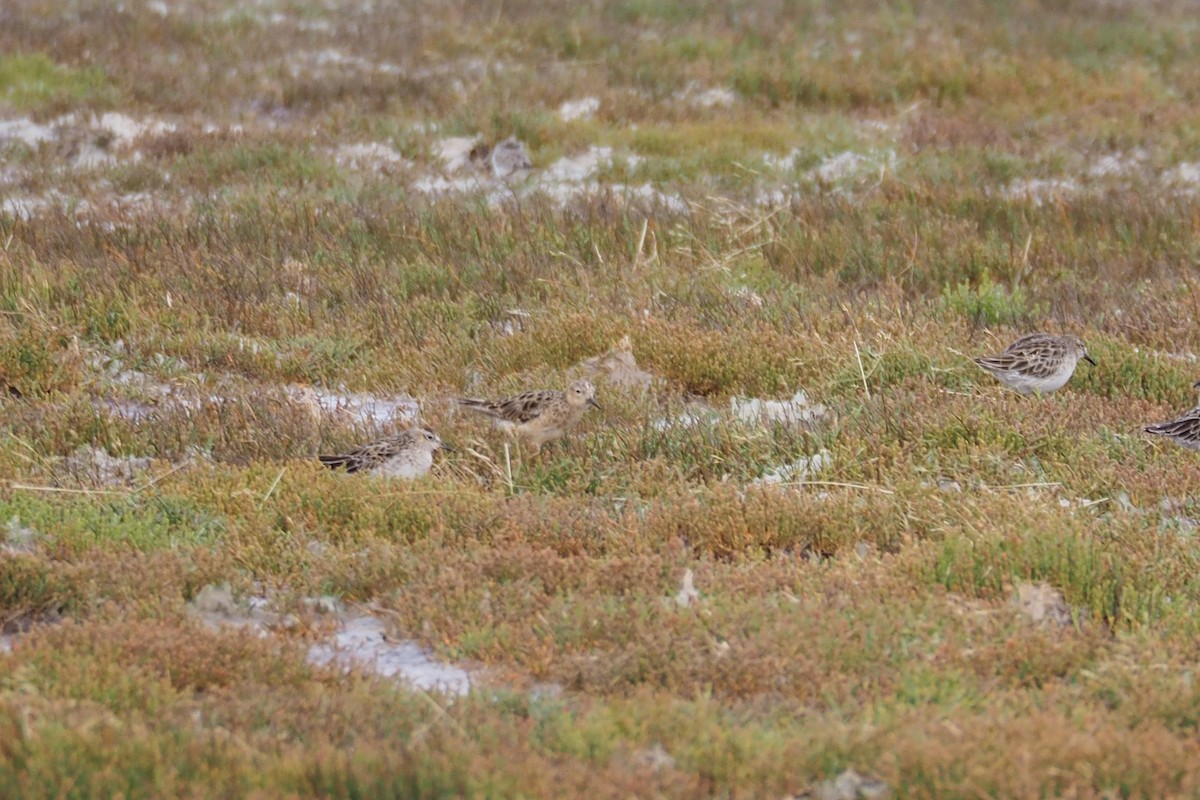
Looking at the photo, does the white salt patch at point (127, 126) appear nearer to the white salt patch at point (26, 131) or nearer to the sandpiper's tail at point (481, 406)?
the white salt patch at point (26, 131)

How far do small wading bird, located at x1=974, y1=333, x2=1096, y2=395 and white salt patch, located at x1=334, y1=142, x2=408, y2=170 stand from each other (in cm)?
736

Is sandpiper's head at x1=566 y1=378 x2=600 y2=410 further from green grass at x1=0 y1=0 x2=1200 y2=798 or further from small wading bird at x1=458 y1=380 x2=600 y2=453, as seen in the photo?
green grass at x1=0 y1=0 x2=1200 y2=798

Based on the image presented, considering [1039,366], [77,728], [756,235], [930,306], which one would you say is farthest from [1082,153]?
[77,728]

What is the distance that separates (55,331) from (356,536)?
10.7 ft

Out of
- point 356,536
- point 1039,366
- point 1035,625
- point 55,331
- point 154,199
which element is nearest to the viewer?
point 1035,625

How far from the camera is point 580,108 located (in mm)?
15508

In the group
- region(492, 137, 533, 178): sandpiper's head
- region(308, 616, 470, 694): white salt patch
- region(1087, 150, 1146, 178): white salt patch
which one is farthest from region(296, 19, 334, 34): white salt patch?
region(308, 616, 470, 694): white salt patch

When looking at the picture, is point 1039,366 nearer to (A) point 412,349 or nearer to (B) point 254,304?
(A) point 412,349

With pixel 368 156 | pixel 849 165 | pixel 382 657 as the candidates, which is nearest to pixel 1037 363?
pixel 382 657

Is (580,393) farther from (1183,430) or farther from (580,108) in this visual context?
(580,108)

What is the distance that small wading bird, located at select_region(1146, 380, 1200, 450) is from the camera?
631cm

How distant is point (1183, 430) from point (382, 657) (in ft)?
12.6

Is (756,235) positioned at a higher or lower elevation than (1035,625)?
lower

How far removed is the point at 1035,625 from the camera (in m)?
4.64
